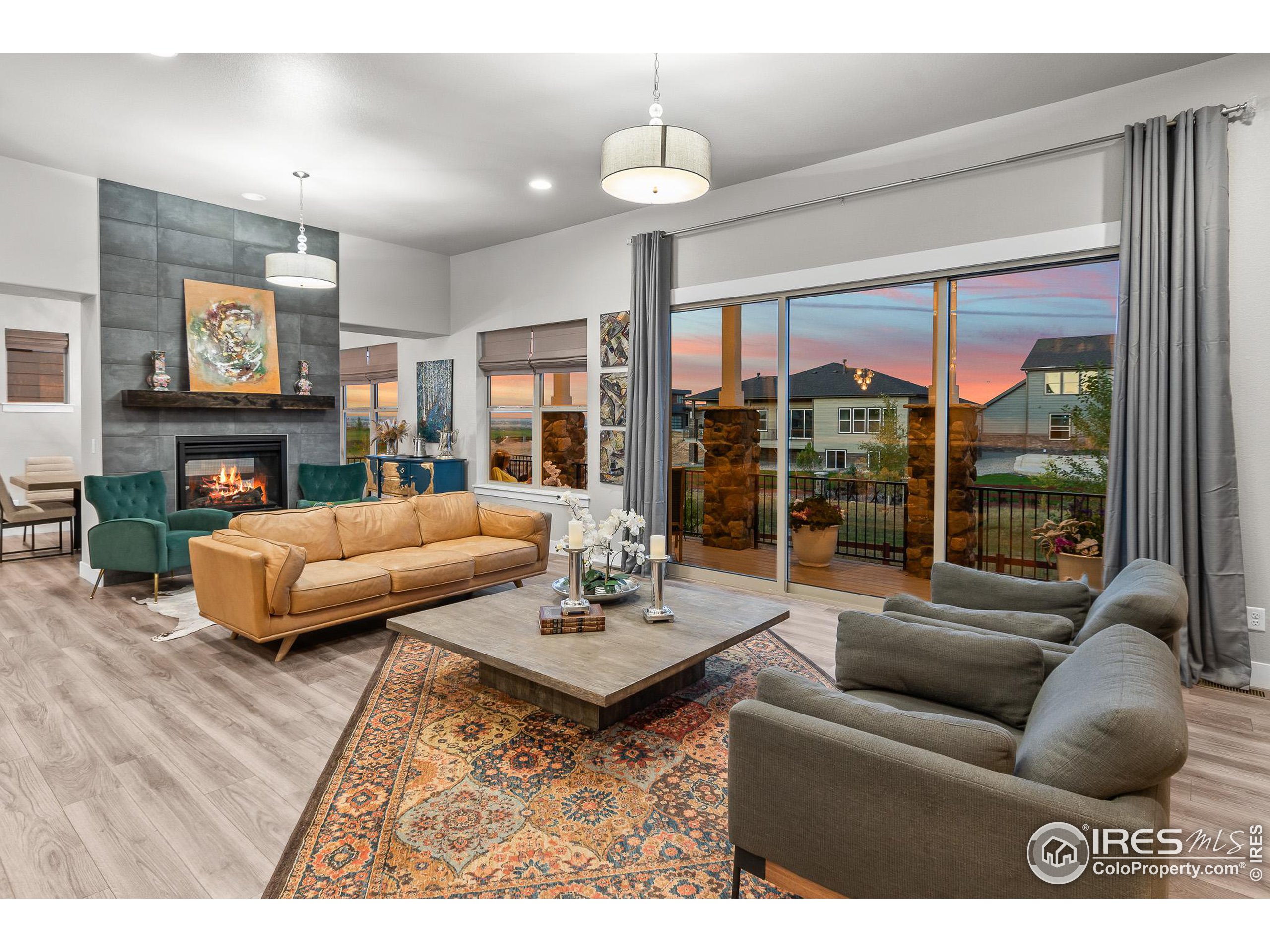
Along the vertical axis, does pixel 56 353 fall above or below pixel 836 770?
above

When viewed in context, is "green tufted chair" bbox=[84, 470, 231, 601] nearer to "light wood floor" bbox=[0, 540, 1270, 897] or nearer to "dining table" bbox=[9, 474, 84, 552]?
"light wood floor" bbox=[0, 540, 1270, 897]

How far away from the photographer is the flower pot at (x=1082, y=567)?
3.88 metres

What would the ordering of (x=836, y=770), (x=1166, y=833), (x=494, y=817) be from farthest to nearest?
(x=494, y=817) → (x=836, y=770) → (x=1166, y=833)

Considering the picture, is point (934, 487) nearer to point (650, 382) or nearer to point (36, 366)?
point (650, 382)

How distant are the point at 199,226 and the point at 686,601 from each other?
525 centimetres

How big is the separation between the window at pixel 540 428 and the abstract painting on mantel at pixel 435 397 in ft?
1.80

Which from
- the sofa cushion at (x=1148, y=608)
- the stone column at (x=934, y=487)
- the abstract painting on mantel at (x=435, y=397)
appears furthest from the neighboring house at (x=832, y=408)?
the abstract painting on mantel at (x=435, y=397)

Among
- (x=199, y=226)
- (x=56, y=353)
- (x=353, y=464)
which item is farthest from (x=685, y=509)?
(x=56, y=353)

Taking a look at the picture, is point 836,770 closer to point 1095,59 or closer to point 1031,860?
point 1031,860

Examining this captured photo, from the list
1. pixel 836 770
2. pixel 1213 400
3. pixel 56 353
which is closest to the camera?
pixel 836 770

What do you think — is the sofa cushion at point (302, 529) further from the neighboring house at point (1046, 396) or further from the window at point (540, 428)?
the neighboring house at point (1046, 396)

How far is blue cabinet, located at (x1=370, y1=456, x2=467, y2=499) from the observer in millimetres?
7402

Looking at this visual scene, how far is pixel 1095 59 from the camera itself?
337 cm

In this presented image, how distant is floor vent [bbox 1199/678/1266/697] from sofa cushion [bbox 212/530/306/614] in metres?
4.60
